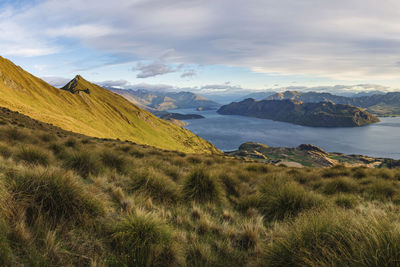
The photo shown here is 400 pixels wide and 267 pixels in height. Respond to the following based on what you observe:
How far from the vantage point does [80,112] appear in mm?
119875

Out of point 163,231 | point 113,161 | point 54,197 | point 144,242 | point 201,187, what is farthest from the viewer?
point 113,161

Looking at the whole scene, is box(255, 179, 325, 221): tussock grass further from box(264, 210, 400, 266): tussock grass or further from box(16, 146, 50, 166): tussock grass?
box(16, 146, 50, 166): tussock grass

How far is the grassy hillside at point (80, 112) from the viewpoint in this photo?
69438 mm

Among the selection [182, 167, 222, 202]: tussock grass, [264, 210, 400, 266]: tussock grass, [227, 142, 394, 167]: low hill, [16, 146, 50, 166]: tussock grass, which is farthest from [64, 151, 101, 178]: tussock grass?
[227, 142, 394, 167]: low hill

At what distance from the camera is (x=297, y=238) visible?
3434mm

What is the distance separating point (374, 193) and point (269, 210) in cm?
639

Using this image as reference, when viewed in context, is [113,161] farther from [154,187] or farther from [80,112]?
[80,112]

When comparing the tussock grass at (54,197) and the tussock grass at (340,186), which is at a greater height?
the tussock grass at (54,197)

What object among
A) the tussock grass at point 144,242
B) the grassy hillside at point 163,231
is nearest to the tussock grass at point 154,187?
the grassy hillside at point 163,231

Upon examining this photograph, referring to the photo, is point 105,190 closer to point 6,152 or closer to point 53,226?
point 53,226

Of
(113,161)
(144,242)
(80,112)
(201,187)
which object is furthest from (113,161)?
(80,112)

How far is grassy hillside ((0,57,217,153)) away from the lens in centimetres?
6944

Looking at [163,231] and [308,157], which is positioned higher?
[163,231]

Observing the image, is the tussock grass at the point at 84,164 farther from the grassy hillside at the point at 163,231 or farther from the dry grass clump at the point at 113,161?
the grassy hillside at the point at 163,231
